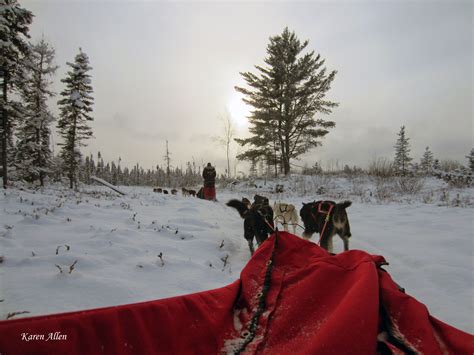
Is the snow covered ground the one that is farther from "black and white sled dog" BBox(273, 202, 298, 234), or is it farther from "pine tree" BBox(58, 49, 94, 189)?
"pine tree" BBox(58, 49, 94, 189)

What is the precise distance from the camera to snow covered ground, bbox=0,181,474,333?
2.12 meters

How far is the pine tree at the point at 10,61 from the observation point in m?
11.8

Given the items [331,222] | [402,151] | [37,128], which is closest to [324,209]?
[331,222]

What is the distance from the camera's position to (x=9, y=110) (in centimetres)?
1267

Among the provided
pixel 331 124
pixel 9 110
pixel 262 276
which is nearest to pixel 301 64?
pixel 331 124

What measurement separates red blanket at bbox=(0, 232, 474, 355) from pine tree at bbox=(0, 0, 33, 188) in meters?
15.1

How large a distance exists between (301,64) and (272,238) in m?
21.0

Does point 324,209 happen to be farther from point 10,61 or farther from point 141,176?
point 141,176

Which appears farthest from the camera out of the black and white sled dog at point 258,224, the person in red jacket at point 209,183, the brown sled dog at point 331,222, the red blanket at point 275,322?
the person in red jacket at point 209,183

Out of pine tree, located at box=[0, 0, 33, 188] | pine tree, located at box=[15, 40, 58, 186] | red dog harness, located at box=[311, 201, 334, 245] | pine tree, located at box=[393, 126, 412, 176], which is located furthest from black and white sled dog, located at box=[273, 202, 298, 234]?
pine tree, located at box=[393, 126, 412, 176]

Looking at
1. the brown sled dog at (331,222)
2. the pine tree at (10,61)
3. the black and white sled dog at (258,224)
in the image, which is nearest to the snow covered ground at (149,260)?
the black and white sled dog at (258,224)

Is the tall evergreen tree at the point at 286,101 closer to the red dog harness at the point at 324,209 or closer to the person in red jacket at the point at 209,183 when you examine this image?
the person in red jacket at the point at 209,183

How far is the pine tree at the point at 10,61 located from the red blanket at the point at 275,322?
1513 cm

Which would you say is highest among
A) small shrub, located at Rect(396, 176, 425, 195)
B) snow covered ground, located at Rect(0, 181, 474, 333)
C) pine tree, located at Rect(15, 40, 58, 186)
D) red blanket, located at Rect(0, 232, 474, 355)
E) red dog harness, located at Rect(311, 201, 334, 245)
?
pine tree, located at Rect(15, 40, 58, 186)
